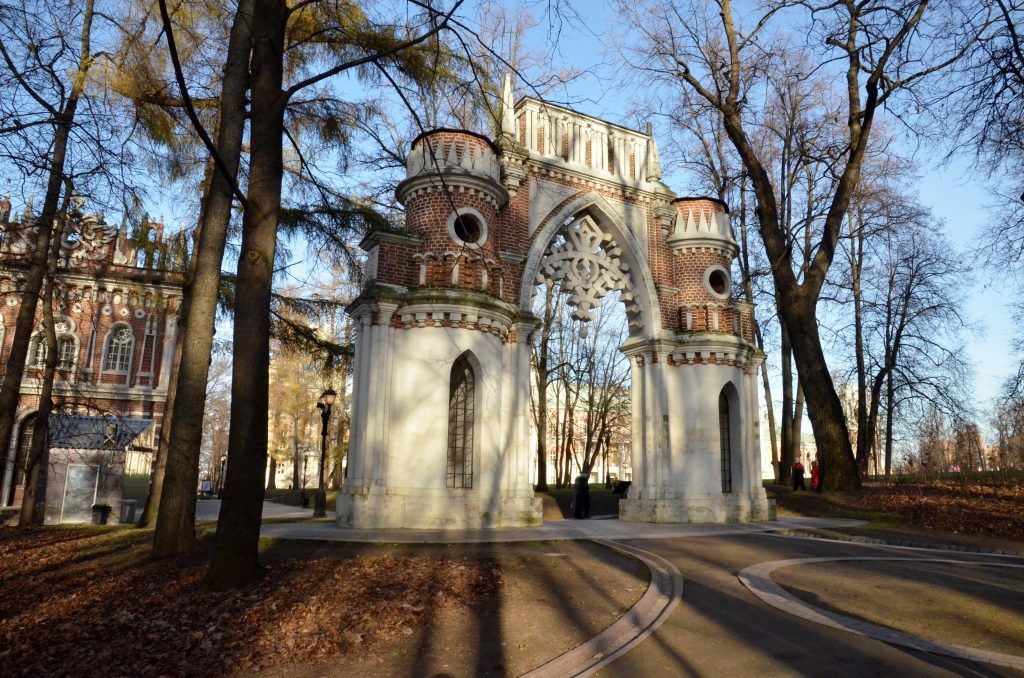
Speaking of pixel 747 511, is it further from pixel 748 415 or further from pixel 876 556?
pixel 876 556

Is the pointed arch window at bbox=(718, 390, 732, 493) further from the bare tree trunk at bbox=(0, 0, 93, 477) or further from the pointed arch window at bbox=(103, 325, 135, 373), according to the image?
the pointed arch window at bbox=(103, 325, 135, 373)

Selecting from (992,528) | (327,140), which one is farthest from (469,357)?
(992,528)

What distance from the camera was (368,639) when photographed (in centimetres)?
531

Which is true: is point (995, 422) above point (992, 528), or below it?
above

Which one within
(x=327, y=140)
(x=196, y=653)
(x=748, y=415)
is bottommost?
(x=196, y=653)

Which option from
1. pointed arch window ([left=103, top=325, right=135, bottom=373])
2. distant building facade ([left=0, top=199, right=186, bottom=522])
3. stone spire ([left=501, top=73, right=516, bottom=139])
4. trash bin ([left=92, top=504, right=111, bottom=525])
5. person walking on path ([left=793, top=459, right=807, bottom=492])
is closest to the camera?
trash bin ([left=92, top=504, right=111, bottom=525])

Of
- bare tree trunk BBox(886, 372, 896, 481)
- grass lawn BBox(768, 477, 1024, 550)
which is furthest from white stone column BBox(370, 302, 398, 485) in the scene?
bare tree trunk BBox(886, 372, 896, 481)

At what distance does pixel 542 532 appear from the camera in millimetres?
12047

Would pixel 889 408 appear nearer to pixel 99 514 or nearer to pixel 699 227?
pixel 699 227

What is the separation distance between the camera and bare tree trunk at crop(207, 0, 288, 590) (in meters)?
6.88

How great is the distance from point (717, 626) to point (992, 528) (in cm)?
1012

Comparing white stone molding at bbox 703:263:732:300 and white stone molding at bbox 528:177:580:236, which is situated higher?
white stone molding at bbox 528:177:580:236

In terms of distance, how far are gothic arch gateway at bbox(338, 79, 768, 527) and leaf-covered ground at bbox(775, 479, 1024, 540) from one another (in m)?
2.02

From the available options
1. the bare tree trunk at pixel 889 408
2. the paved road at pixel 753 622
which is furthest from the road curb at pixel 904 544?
the bare tree trunk at pixel 889 408
